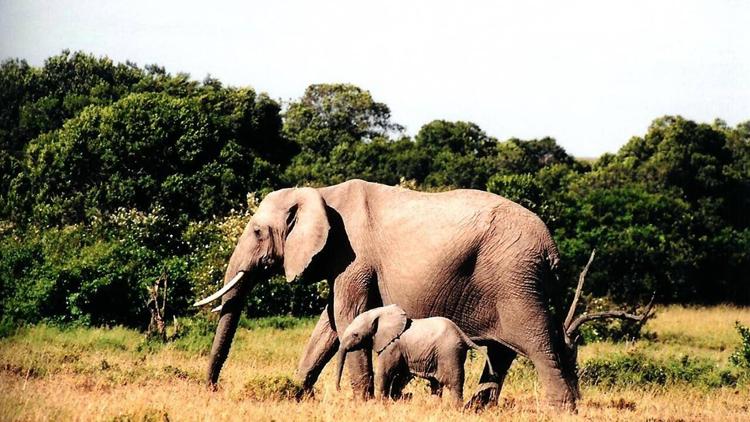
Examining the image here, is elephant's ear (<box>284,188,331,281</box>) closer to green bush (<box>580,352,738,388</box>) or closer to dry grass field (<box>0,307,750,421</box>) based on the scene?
dry grass field (<box>0,307,750,421</box>)

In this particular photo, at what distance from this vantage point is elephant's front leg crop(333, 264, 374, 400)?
41.3 feet

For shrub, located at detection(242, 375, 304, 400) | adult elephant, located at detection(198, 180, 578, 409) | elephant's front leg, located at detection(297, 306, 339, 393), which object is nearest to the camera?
adult elephant, located at detection(198, 180, 578, 409)

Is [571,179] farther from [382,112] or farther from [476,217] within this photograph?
[476,217]

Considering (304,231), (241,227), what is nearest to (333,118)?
(241,227)

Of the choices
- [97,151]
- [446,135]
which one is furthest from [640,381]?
[446,135]

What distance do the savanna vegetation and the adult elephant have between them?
656 mm

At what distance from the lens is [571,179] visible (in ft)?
188

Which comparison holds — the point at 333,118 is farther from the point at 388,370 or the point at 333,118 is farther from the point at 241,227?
the point at 388,370

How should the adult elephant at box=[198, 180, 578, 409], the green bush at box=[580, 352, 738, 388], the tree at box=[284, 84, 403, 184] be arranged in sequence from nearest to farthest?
the adult elephant at box=[198, 180, 578, 409] < the green bush at box=[580, 352, 738, 388] < the tree at box=[284, 84, 403, 184]

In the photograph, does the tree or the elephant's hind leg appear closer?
the elephant's hind leg

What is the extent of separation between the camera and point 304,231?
42.2 ft

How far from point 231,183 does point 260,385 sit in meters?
28.5

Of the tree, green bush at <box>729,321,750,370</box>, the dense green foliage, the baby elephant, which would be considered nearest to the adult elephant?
the baby elephant

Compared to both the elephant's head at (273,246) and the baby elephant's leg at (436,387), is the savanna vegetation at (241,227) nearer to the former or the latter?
the baby elephant's leg at (436,387)
